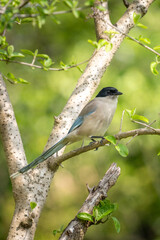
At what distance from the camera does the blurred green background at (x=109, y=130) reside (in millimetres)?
6090

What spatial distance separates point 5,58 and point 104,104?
5.28 feet

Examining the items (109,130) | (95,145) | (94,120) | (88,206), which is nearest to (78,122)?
(94,120)

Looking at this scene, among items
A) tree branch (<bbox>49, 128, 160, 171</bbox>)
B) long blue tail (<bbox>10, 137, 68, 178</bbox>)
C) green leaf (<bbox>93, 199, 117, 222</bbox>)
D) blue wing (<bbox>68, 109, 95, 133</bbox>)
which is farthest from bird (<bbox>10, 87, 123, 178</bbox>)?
green leaf (<bbox>93, 199, 117, 222</bbox>)

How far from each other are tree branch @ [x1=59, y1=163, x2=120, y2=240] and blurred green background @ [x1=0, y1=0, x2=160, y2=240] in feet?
6.85

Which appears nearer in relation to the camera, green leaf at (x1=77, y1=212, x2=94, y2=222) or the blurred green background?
green leaf at (x1=77, y1=212, x2=94, y2=222)

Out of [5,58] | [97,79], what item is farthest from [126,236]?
[5,58]

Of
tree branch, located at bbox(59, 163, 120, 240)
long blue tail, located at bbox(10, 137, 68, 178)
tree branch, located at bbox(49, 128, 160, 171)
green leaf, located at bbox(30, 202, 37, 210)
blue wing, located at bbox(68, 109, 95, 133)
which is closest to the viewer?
tree branch, located at bbox(49, 128, 160, 171)

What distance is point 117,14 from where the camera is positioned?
7121 millimetres

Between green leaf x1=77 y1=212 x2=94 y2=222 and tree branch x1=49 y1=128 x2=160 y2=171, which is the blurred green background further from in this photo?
green leaf x1=77 y1=212 x2=94 y2=222

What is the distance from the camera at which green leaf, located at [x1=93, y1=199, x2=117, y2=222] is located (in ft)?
11.6

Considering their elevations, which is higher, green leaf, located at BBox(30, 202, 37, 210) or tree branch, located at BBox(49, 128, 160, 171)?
tree branch, located at BBox(49, 128, 160, 171)

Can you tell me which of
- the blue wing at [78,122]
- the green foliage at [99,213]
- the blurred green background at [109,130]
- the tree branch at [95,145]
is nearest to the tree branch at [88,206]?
the green foliage at [99,213]

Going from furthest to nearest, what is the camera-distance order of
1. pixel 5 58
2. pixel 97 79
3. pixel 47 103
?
pixel 47 103 → pixel 97 79 → pixel 5 58

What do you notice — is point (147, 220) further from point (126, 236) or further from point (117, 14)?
point (117, 14)
